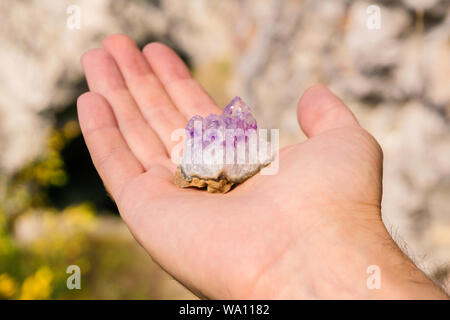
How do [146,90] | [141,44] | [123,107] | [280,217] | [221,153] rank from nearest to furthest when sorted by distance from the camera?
[280,217]
[221,153]
[123,107]
[146,90]
[141,44]

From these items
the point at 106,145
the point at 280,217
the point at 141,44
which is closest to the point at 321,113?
the point at 280,217

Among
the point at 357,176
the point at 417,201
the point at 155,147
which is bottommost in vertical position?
the point at 417,201

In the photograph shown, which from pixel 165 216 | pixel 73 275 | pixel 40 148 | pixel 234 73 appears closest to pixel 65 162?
pixel 40 148

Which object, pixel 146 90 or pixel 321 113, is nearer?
pixel 321 113

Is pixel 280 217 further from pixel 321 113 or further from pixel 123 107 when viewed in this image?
pixel 123 107

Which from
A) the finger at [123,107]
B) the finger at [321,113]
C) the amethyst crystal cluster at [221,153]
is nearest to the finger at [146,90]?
the finger at [123,107]

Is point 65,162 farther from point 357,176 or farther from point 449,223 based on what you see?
point 449,223
